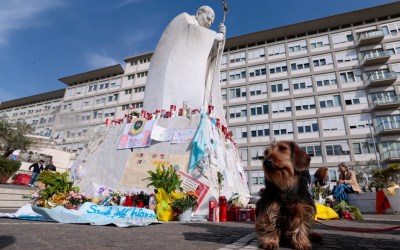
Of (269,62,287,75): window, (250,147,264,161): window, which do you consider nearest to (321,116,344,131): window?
(250,147,264,161): window

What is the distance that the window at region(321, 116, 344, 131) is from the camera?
106 ft

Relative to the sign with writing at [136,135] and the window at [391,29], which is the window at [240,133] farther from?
the sign with writing at [136,135]

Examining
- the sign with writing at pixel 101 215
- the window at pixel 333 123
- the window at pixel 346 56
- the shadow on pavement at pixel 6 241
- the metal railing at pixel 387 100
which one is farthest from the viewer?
the window at pixel 346 56

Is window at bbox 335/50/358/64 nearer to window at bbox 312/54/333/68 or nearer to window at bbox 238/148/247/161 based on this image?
window at bbox 312/54/333/68

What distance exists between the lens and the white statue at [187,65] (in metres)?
13.8

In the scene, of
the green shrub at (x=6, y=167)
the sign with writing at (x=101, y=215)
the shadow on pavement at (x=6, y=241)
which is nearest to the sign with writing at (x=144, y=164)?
the sign with writing at (x=101, y=215)

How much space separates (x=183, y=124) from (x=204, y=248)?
298 inches

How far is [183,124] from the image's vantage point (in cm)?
1007

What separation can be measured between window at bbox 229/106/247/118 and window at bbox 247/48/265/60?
364 inches

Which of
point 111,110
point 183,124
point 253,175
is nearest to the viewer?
point 183,124

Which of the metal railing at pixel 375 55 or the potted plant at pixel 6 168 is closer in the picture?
the potted plant at pixel 6 168

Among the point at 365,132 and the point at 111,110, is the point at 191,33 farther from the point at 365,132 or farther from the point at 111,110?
the point at 111,110

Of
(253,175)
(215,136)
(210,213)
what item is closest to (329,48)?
(253,175)

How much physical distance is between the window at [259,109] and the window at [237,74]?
20.2 feet
